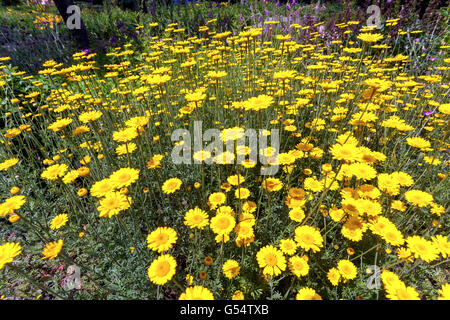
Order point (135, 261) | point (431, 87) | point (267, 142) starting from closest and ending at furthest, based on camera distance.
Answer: point (135, 261), point (267, 142), point (431, 87)

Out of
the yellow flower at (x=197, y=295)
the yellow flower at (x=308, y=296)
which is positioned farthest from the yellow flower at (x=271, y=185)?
the yellow flower at (x=197, y=295)

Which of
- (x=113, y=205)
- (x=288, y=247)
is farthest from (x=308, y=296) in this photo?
(x=113, y=205)

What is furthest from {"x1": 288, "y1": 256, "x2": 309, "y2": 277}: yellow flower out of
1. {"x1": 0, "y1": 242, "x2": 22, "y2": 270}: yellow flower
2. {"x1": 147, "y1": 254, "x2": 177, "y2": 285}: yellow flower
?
{"x1": 0, "y1": 242, "x2": 22, "y2": 270}: yellow flower

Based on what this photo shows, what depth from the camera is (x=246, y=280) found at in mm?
1648

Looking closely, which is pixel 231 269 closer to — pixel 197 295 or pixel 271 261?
pixel 271 261

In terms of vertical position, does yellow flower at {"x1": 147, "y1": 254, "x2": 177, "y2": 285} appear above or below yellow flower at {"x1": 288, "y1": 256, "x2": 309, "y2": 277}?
above

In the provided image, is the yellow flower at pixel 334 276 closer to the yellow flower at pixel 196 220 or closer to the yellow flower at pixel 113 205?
the yellow flower at pixel 196 220

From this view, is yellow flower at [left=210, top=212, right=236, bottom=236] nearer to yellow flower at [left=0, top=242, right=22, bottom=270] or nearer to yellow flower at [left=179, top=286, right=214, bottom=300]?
yellow flower at [left=179, top=286, right=214, bottom=300]

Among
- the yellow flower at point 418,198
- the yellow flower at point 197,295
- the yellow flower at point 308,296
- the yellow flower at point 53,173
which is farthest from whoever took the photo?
the yellow flower at point 53,173

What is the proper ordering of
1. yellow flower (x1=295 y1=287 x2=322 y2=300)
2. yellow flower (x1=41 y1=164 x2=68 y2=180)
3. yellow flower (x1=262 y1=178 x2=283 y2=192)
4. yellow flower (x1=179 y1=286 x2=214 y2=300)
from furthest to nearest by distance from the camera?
yellow flower (x1=262 y1=178 x2=283 y2=192) < yellow flower (x1=41 y1=164 x2=68 y2=180) < yellow flower (x1=295 y1=287 x2=322 y2=300) < yellow flower (x1=179 y1=286 x2=214 y2=300)

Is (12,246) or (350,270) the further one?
(350,270)
